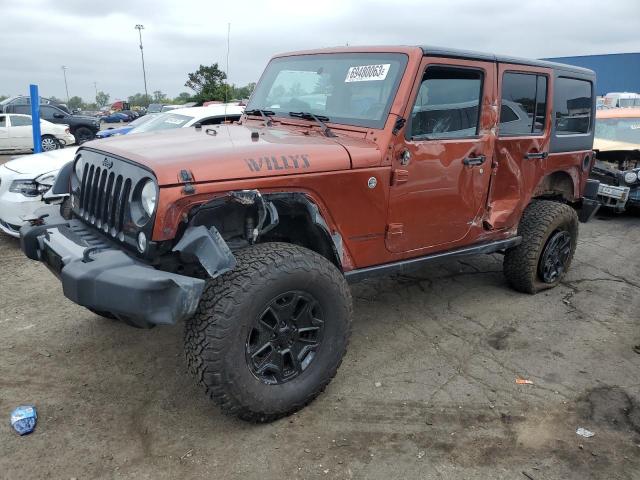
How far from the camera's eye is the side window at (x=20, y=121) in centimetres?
1552

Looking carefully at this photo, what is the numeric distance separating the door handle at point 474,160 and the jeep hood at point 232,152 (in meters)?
0.86

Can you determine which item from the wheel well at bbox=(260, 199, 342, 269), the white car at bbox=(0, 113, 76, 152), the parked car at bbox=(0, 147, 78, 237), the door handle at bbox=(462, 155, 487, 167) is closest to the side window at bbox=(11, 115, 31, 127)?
the white car at bbox=(0, 113, 76, 152)

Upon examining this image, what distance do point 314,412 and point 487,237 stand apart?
207 cm

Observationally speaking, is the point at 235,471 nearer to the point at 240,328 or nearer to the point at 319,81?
the point at 240,328

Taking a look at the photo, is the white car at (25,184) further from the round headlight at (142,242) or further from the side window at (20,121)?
the side window at (20,121)

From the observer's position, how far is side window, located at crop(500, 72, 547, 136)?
4094mm

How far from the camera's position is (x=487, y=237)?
167 inches

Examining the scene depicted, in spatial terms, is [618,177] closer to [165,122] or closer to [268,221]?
[165,122]

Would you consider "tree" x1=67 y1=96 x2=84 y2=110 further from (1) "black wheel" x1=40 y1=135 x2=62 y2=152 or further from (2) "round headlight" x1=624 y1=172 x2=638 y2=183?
(2) "round headlight" x1=624 y1=172 x2=638 y2=183

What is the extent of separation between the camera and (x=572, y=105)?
4840 mm

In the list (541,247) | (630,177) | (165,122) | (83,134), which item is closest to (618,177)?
(630,177)

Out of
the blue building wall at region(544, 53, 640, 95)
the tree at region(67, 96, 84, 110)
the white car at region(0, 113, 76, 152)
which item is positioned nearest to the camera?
the white car at region(0, 113, 76, 152)

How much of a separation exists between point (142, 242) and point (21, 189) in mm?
3881

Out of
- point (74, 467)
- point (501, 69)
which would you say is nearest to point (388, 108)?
point (501, 69)
